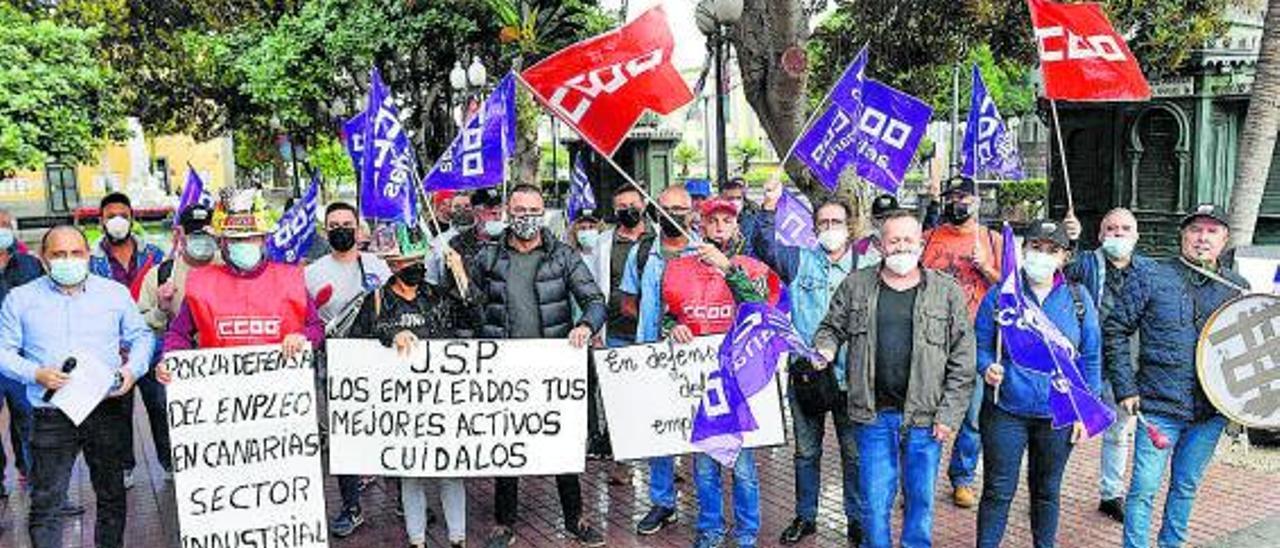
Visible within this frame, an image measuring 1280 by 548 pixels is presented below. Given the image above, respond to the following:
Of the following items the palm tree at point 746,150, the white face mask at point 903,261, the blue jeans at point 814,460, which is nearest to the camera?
the white face mask at point 903,261

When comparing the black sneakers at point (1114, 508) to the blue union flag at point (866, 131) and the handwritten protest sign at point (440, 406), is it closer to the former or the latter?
the blue union flag at point (866, 131)

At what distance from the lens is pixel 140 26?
26.0 meters

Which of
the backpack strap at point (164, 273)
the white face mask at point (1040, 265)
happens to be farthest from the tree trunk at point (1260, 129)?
the backpack strap at point (164, 273)

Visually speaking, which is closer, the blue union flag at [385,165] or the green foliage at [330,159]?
the blue union flag at [385,165]

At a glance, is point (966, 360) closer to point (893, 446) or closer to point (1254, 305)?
point (893, 446)

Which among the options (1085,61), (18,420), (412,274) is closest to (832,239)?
(1085,61)

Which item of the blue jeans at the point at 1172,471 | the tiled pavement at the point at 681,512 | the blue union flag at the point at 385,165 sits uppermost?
the blue union flag at the point at 385,165

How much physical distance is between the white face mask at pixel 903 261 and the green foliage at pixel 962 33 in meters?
8.74

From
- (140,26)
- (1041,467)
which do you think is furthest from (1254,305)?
(140,26)

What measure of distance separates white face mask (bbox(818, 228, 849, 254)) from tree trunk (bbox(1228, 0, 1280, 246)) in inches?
187

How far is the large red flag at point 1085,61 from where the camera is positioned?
7.01 m

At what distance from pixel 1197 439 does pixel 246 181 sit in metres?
58.0

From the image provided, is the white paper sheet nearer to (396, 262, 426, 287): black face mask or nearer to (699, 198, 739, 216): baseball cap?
(396, 262, 426, 287): black face mask

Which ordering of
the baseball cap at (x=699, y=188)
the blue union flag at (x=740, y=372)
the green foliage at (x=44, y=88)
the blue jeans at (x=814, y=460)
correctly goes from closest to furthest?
the blue union flag at (x=740, y=372) → the blue jeans at (x=814, y=460) → the baseball cap at (x=699, y=188) → the green foliage at (x=44, y=88)
